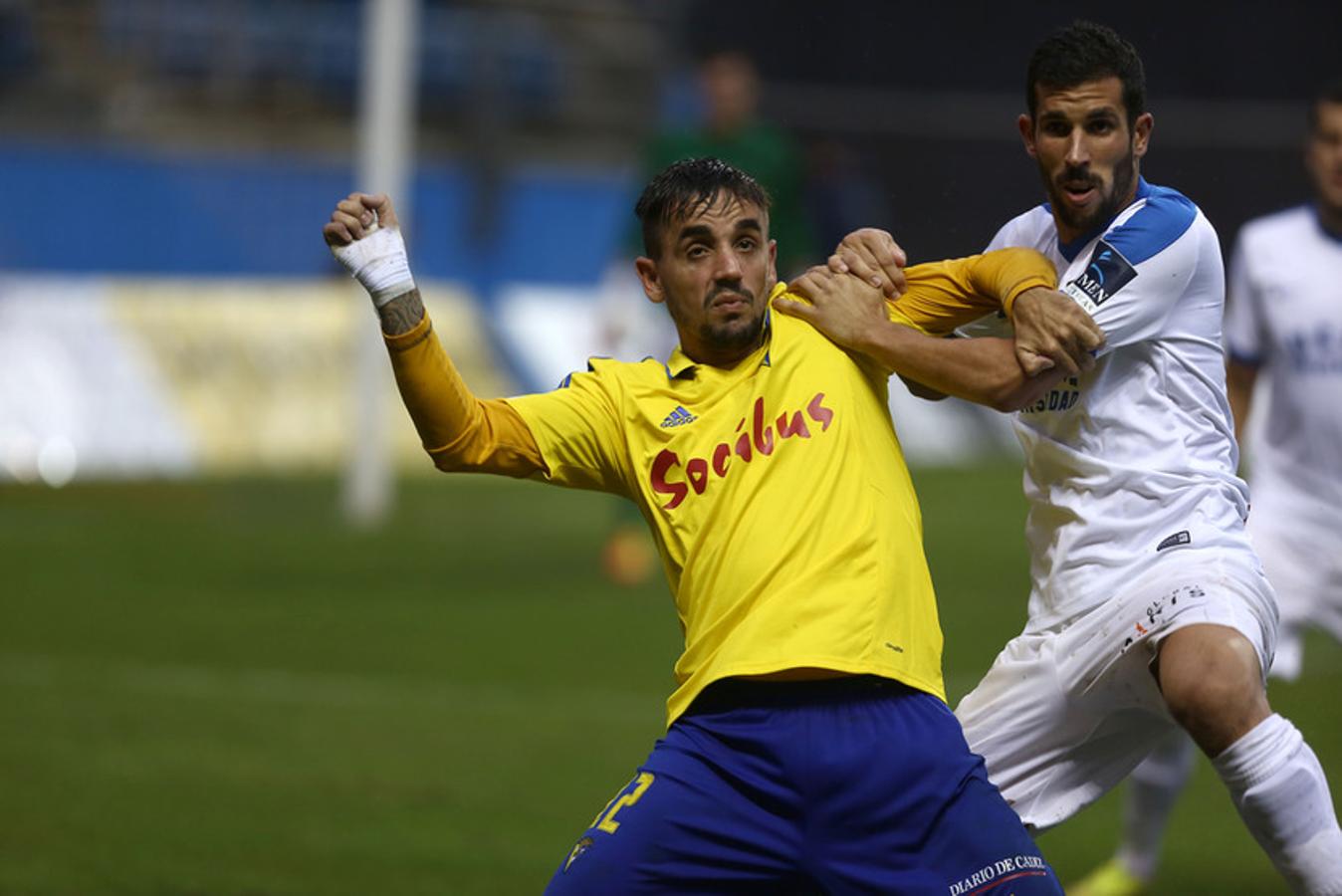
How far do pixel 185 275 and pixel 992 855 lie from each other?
16.2 m

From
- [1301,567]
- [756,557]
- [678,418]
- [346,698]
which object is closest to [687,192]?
[678,418]

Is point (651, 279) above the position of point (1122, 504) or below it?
above

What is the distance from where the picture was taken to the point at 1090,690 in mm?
4672

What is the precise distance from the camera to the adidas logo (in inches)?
171

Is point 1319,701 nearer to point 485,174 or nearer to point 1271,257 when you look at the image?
point 1271,257

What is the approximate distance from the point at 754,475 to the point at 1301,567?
328cm

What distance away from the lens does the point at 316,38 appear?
76.1ft

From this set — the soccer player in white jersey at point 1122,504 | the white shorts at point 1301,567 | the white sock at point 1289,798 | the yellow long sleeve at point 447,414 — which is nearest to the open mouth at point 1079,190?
the soccer player in white jersey at point 1122,504

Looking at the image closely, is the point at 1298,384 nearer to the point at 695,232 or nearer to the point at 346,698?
the point at 695,232

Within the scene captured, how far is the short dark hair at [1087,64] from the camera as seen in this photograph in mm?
4426

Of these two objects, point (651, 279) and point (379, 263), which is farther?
point (651, 279)

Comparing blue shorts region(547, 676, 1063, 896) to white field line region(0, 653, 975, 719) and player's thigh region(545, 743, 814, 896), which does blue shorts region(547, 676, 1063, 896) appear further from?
white field line region(0, 653, 975, 719)

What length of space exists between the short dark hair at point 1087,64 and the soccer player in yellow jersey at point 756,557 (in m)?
0.36

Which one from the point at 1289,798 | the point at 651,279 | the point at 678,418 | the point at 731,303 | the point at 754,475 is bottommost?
the point at 1289,798
